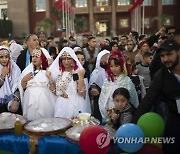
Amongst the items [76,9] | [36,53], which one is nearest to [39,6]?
[76,9]

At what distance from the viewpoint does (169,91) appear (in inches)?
105

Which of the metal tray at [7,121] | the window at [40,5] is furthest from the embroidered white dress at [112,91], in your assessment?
the window at [40,5]

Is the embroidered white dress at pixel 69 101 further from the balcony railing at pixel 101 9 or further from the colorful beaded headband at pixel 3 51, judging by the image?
the balcony railing at pixel 101 9

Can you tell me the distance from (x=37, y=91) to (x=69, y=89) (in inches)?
16.7

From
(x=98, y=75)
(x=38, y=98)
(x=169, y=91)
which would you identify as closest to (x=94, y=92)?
(x=98, y=75)

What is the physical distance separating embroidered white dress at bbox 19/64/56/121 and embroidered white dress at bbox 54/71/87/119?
0.14 m

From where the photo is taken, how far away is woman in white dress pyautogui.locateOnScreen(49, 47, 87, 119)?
365 cm

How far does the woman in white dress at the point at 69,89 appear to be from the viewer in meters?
3.65

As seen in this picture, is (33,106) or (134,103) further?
(33,106)

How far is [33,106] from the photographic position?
12.2 ft

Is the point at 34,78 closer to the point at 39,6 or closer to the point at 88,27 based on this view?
the point at 88,27

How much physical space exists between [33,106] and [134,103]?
1.32 m

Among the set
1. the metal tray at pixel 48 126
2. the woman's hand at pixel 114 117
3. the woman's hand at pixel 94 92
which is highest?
the woman's hand at pixel 94 92

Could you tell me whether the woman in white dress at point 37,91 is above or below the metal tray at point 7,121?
above
